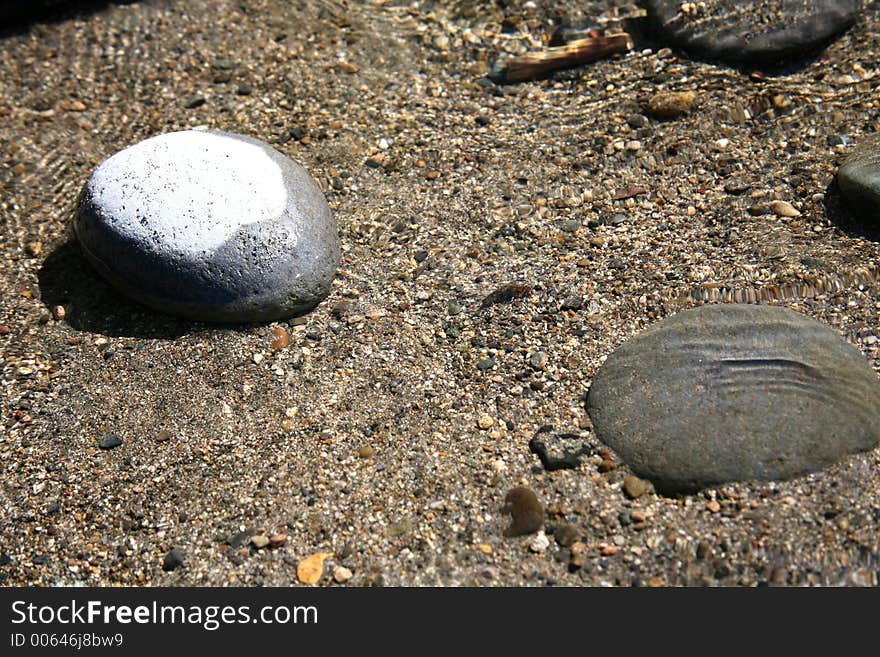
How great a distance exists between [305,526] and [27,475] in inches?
35.5

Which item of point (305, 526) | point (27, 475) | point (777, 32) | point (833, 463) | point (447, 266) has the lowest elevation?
point (27, 475)

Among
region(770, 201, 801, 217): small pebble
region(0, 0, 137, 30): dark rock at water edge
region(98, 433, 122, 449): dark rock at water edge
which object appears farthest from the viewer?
region(0, 0, 137, 30): dark rock at water edge

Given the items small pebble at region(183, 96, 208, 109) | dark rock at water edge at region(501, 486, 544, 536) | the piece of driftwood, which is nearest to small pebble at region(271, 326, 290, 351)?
dark rock at water edge at region(501, 486, 544, 536)

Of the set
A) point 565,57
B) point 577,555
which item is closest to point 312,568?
point 577,555

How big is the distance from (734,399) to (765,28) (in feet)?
6.63

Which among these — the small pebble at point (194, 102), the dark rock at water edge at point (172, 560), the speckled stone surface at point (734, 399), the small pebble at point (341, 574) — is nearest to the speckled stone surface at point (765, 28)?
the speckled stone surface at point (734, 399)

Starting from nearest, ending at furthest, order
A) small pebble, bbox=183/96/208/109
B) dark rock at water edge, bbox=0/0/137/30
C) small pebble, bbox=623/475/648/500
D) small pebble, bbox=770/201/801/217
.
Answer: small pebble, bbox=623/475/648/500 → small pebble, bbox=770/201/801/217 → small pebble, bbox=183/96/208/109 → dark rock at water edge, bbox=0/0/137/30

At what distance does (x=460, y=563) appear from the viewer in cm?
236

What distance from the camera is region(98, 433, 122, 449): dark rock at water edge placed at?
2713 millimetres

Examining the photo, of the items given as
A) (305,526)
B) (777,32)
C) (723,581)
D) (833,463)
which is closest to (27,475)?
(305,526)

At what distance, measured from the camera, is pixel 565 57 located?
4.00 meters

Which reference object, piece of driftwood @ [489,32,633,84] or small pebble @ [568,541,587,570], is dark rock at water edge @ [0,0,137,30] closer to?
piece of driftwood @ [489,32,633,84]

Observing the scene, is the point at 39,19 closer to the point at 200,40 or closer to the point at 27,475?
the point at 200,40

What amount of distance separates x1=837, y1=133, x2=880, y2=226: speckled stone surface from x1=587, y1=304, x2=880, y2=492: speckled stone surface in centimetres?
64
